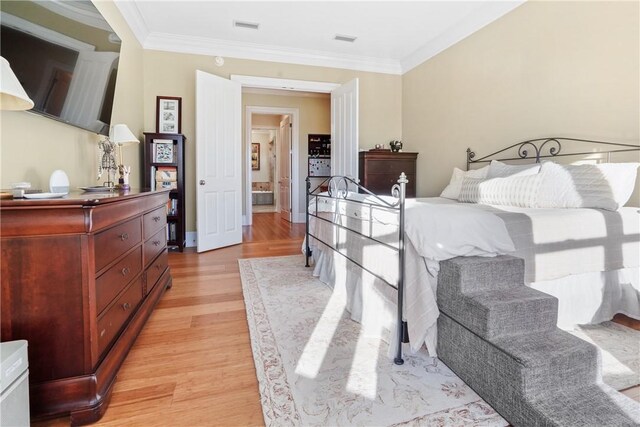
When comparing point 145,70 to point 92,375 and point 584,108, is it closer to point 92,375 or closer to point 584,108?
point 92,375

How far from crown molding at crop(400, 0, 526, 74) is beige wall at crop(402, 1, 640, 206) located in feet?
0.25

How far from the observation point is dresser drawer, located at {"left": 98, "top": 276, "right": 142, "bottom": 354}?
1.40m

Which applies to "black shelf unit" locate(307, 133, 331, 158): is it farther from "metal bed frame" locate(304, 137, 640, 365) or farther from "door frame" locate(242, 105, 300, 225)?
"metal bed frame" locate(304, 137, 640, 365)

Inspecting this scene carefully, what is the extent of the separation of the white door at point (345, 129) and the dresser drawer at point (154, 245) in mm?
2832

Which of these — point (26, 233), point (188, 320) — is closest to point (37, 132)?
point (26, 233)

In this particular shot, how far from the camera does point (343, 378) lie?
1611 mm

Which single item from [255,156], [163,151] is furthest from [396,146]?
[255,156]

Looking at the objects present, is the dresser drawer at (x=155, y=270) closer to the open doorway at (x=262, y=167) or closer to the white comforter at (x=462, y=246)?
the white comforter at (x=462, y=246)

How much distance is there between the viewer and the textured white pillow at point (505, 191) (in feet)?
8.13

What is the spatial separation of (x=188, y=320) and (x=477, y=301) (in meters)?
1.80

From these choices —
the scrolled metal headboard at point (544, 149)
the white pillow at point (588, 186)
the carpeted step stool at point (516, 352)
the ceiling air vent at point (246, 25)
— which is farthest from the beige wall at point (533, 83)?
the ceiling air vent at point (246, 25)

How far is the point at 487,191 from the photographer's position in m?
2.78

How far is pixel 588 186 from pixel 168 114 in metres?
4.54

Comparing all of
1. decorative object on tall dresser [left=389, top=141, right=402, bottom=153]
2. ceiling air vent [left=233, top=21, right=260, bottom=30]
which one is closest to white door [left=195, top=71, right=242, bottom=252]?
ceiling air vent [left=233, top=21, right=260, bottom=30]
